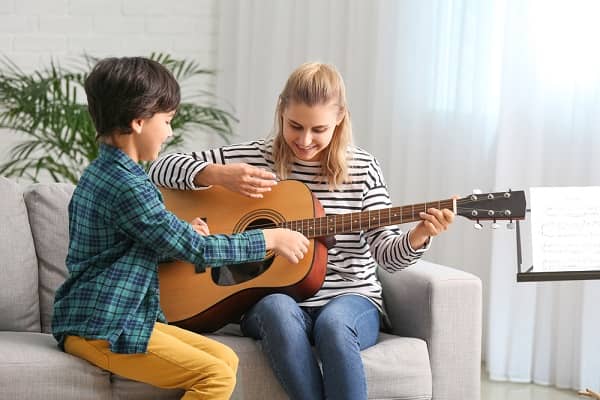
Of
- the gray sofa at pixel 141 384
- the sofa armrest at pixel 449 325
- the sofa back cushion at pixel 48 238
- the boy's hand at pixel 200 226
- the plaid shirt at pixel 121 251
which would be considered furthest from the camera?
the sofa back cushion at pixel 48 238

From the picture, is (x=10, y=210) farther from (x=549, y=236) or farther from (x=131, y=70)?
(x=549, y=236)

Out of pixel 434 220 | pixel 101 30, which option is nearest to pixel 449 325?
pixel 434 220

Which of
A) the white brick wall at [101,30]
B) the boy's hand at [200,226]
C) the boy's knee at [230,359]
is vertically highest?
the white brick wall at [101,30]

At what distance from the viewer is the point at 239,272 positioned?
2.43 m

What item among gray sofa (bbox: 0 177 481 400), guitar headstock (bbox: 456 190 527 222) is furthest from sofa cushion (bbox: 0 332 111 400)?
guitar headstock (bbox: 456 190 527 222)

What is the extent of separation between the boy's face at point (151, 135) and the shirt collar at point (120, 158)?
0.04m

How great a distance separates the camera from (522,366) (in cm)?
354

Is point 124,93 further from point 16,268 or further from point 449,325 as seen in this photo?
point 449,325

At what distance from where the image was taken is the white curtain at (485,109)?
337 centimetres

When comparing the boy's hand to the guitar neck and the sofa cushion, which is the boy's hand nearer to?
the guitar neck

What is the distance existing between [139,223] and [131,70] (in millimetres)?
336

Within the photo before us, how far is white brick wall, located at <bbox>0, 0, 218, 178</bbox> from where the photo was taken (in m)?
4.23

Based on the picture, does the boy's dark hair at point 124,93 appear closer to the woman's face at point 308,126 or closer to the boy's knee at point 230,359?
the woman's face at point 308,126

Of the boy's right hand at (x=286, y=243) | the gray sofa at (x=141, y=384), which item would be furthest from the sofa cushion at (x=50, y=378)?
the boy's right hand at (x=286, y=243)
